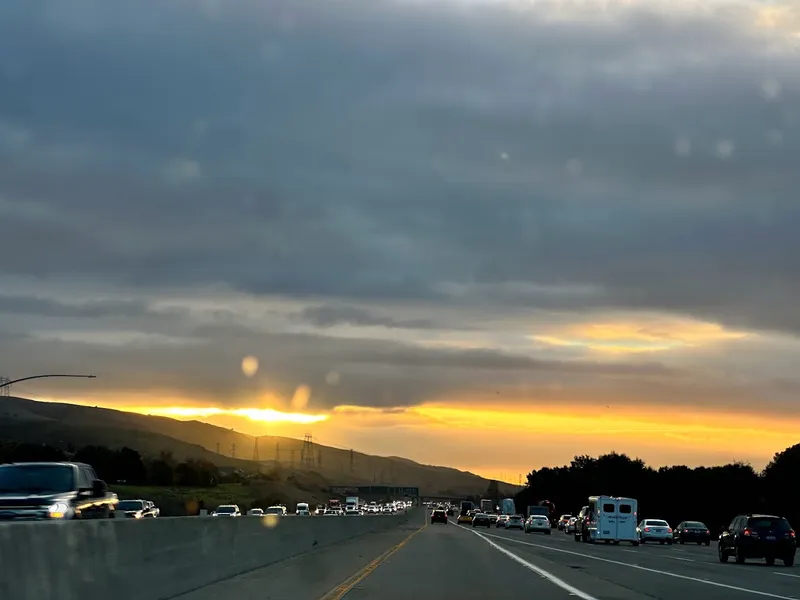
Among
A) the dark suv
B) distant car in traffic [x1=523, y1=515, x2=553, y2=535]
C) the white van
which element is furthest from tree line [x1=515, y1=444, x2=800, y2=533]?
the dark suv

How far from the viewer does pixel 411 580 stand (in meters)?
25.6

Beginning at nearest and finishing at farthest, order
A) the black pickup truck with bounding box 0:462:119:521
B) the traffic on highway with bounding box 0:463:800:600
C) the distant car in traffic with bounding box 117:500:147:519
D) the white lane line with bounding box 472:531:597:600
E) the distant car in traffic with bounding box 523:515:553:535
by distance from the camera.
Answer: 1. the traffic on highway with bounding box 0:463:800:600
2. the white lane line with bounding box 472:531:597:600
3. the black pickup truck with bounding box 0:462:119:521
4. the distant car in traffic with bounding box 117:500:147:519
5. the distant car in traffic with bounding box 523:515:553:535

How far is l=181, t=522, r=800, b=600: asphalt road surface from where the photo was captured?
21938 mm

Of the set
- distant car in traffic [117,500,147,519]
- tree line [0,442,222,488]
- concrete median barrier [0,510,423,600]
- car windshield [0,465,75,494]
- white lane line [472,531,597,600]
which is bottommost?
white lane line [472,531,597,600]

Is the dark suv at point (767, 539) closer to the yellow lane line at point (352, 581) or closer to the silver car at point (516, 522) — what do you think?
the yellow lane line at point (352, 581)

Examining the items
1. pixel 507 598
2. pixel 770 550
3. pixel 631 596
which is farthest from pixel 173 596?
pixel 770 550

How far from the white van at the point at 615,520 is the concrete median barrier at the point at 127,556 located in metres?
38.2

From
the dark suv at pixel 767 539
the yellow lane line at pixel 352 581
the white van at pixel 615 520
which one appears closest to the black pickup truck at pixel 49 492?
the yellow lane line at pixel 352 581

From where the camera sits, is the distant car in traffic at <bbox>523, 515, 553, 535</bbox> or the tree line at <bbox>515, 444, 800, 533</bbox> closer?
the distant car in traffic at <bbox>523, 515, 553, 535</bbox>

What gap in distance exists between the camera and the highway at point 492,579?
22.0 meters

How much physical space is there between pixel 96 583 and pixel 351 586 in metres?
9.17

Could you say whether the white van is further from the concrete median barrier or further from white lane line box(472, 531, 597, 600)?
the concrete median barrier

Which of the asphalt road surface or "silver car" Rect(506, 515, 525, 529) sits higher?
"silver car" Rect(506, 515, 525, 529)

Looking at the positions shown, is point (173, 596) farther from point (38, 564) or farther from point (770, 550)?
point (770, 550)
